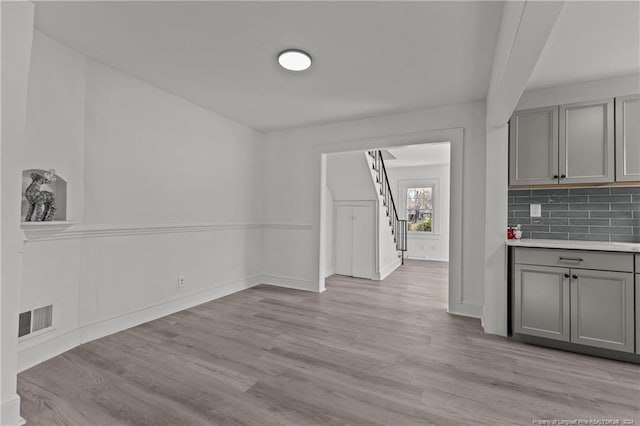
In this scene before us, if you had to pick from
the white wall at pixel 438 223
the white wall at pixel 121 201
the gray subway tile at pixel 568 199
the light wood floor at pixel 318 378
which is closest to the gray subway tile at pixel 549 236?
the gray subway tile at pixel 568 199

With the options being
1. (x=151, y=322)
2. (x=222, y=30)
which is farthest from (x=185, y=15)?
(x=151, y=322)

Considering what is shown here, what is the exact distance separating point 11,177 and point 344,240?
14.2 feet

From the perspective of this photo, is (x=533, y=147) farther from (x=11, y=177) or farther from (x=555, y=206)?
(x=11, y=177)

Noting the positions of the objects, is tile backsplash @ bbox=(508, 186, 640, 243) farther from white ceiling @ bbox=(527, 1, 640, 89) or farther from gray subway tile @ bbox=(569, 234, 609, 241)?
white ceiling @ bbox=(527, 1, 640, 89)

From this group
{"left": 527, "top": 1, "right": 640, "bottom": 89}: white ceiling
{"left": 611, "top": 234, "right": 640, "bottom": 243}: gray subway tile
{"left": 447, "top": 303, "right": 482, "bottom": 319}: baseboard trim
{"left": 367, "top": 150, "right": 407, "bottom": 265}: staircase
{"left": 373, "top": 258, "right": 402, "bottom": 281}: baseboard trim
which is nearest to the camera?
{"left": 527, "top": 1, "right": 640, "bottom": 89}: white ceiling

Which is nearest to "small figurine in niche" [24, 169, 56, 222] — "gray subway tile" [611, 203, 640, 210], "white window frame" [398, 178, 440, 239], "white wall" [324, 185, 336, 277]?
"white wall" [324, 185, 336, 277]

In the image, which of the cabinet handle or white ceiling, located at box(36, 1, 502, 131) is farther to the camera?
the cabinet handle

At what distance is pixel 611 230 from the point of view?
8.87ft

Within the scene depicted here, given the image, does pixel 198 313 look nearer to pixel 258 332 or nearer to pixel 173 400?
pixel 258 332

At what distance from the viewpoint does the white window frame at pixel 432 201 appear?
7.25m

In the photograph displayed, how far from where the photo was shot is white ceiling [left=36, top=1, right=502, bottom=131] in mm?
1854

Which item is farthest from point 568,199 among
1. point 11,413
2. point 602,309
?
point 11,413

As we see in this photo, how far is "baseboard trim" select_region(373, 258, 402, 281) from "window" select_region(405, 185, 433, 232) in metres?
1.45

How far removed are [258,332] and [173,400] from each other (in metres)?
1.02
